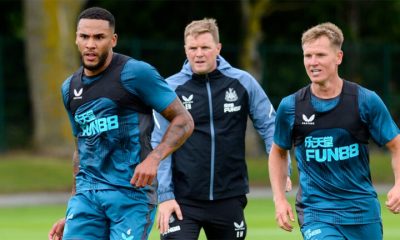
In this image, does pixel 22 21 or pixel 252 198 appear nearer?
pixel 252 198

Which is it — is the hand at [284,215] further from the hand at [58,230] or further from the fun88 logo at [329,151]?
the hand at [58,230]

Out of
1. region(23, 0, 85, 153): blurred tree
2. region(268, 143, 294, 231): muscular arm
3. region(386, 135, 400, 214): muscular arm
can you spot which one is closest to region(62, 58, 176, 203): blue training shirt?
region(268, 143, 294, 231): muscular arm

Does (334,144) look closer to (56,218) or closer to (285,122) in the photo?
(285,122)

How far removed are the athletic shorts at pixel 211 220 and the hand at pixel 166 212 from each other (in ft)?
0.33

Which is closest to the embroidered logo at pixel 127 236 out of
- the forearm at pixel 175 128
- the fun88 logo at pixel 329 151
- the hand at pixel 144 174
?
the hand at pixel 144 174

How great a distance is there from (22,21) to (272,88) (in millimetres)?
7186

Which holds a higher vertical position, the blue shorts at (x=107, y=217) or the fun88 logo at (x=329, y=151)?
the fun88 logo at (x=329, y=151)

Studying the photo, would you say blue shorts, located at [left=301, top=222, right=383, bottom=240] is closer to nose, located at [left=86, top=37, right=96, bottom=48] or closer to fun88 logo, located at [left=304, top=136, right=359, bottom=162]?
fun88 logo, located at [left=304, top=136, right=359, bottom=162]

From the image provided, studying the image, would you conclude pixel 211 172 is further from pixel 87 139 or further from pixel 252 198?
pixel 252 198

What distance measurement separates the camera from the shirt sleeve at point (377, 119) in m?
7.45

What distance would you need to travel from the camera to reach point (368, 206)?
7.58 meters

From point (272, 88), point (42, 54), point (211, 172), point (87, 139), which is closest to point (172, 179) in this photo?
point (211, 172)

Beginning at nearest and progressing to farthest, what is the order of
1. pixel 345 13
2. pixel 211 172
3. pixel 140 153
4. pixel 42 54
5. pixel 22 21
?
Result: 1. pixel 140 153
2. pixel 211 172
3. pixel 42 54
4. pixel 22 21
5. pixel 345 13

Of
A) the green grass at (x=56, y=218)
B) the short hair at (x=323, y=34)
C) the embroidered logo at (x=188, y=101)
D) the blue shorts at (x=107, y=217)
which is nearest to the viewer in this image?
the blue shorts at (x=107, y=217)
